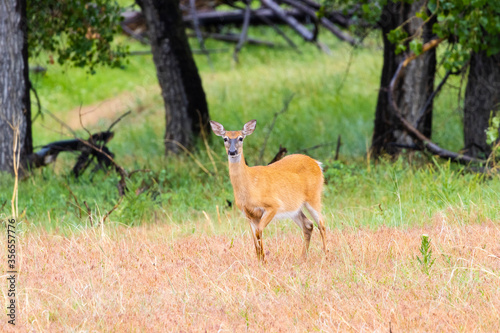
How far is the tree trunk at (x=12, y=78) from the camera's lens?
33.3 ft

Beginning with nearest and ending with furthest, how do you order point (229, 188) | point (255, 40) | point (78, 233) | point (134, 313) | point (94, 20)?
1. point (134, 313)
2. point (78, 233)
3. point (229, 188)
4. point (94, 20)
5. point (255, 40)

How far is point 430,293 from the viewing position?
15.8 ft

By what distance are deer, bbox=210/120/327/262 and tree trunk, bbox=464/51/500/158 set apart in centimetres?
446

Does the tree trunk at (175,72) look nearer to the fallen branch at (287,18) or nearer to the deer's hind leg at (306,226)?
the deer's hind leg at (306,226)

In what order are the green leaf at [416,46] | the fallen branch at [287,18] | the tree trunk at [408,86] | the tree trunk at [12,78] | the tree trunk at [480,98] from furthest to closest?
the fallen branch at [287,18] → the tree trunk at [408,86] → the tree trunk at [12,78] → the tree trunk at [480,98] → the green leaf at [416,46]

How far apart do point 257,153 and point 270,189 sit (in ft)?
19.2

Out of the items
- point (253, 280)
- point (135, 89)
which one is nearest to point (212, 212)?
point (253, 280)

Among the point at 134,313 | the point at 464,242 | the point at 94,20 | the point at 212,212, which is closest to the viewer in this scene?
the point at 134,313

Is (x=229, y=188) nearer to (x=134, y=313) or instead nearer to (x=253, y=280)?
(x=253, y=280)

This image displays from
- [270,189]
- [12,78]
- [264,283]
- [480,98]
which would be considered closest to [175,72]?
[12,78]

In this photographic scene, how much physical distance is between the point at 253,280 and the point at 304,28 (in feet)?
58.3

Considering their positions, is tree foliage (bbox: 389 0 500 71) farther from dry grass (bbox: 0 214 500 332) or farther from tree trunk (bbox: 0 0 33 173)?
tree trunk (bbox: 0 0 33 173)

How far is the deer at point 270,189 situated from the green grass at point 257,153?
3.06ft

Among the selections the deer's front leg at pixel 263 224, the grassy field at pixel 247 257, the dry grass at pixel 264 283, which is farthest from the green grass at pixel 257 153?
the deer's front leg at pixel 263 224
